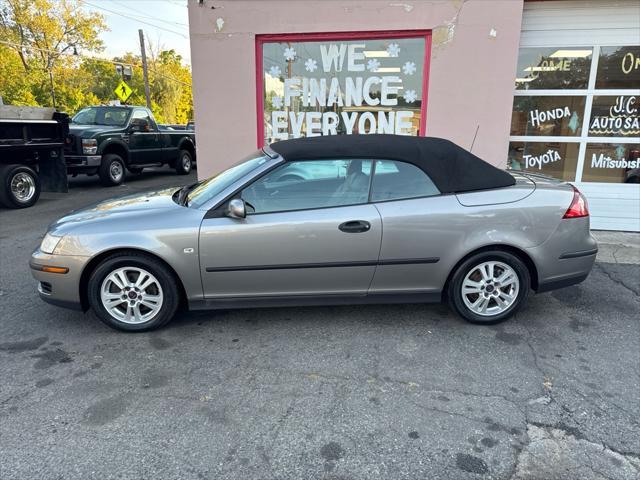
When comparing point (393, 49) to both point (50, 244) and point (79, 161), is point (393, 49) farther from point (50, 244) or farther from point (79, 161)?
point (79, 161)

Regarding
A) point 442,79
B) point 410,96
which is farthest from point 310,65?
point 442,79

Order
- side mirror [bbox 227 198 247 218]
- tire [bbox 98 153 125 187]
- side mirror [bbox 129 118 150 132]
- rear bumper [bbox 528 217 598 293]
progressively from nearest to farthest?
side mirror [bbox 227 198 247 218], rear bumper [bbox 528 217 598 293], tire [bbox 98 153 125 187], side mirror [bbox 129 118 150 132]

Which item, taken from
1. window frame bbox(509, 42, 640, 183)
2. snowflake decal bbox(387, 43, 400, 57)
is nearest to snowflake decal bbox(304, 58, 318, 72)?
snowflake decal bbox(387, 43, 400, 57)

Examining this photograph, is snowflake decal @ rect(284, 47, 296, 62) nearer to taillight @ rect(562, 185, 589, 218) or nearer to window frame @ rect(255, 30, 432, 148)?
window frame @ rect(255, 30, 432, 148)

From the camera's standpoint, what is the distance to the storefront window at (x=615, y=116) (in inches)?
266

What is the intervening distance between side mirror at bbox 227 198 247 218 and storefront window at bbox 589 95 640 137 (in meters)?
5.93

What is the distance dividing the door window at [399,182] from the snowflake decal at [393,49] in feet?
12.6

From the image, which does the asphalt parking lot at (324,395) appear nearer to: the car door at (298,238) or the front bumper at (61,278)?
the front bumper at (61,278)

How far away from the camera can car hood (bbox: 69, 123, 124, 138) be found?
1071 centimetres

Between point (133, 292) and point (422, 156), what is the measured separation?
2495mm

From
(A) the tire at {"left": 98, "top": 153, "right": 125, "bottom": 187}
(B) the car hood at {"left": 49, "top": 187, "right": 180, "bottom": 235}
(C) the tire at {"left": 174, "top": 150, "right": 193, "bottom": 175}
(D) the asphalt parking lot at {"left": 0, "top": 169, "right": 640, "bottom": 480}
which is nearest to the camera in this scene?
(D) the asphalt parking lot at {"left": 0, "top": 169, "right": 640, "bottom": 480}

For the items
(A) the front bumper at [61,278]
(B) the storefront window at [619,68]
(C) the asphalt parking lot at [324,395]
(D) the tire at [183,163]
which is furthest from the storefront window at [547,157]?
(D) the tire at [183,163]

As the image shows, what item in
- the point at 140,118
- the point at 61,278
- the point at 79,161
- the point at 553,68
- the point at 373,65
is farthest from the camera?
the point at 140,118

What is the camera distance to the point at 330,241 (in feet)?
11.5
